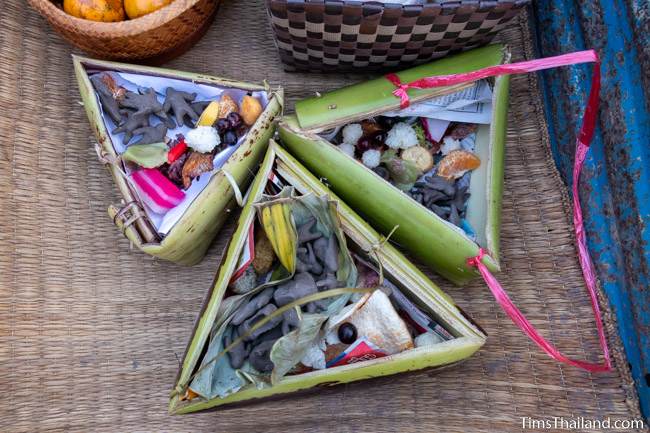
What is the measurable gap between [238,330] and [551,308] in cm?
58

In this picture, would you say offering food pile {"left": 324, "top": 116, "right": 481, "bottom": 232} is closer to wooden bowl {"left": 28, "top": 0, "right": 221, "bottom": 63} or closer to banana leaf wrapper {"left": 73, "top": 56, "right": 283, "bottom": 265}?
banana leaf wrapper {"left": 73, "top": 56, "right": 283, "bottom": 265}

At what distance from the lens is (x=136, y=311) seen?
1.03 meters

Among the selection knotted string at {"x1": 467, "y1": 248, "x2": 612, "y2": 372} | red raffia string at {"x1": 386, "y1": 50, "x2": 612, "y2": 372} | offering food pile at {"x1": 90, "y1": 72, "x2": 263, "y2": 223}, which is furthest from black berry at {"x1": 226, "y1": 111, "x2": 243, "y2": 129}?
knotted string at {"x1": 467, "y1": 248, "x2": 612, "y2": 372}

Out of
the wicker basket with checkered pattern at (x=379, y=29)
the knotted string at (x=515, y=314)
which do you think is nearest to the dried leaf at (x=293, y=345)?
the knotted string at (x=515, y=314)

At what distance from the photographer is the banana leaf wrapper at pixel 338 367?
821 mm

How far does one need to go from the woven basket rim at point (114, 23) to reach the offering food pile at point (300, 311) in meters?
0.36

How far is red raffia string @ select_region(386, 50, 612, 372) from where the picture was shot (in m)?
0.87

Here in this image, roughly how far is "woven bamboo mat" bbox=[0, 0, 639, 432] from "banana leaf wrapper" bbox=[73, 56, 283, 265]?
139 millimetres

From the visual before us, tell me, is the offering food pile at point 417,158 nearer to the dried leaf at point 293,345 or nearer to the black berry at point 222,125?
the black berry at point 222,125

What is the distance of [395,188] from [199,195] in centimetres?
33

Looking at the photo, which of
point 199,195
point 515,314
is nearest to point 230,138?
point 199,195

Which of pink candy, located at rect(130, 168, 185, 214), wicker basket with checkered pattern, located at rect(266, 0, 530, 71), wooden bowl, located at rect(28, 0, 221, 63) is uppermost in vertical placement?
wicker basket with checkered pattern, located at rect(266, 0, 530, 71)

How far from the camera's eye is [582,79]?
105 centimetres

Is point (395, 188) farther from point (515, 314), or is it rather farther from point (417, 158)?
point (515, 314)
